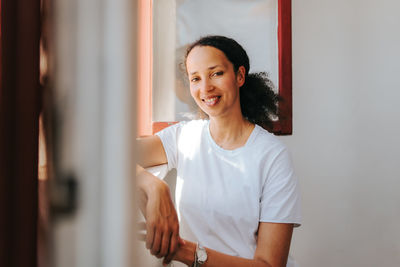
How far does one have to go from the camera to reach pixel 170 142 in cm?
97

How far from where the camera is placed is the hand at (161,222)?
0.49m

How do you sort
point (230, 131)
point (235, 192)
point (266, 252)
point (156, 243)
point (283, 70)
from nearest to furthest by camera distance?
point (156, 243) < point (266, 252) < point (235, 192) < point (230, 131) < point (283, 70)

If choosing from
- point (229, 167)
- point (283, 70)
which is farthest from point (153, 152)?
point (283, 70)

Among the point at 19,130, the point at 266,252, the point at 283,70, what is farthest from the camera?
the point at 283,70

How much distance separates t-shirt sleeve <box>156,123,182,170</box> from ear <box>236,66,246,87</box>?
0.25 m

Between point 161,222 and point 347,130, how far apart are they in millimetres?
998

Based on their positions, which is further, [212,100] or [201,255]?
[212,100]

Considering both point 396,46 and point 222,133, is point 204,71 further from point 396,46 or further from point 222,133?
point 396,46

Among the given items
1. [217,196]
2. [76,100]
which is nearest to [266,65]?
[217,196]

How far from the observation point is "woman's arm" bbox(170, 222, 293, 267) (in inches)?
26.0

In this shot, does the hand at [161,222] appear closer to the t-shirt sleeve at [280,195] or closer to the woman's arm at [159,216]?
the woman's arm at [159,216]

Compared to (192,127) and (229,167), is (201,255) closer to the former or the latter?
(229,167)

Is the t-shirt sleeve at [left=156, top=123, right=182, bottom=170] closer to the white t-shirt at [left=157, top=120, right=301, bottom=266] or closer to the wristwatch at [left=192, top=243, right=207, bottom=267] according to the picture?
the white t-shirt at [left=157, top=120, right=301, bottom=266]

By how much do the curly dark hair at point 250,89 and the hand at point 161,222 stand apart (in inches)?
20.5
